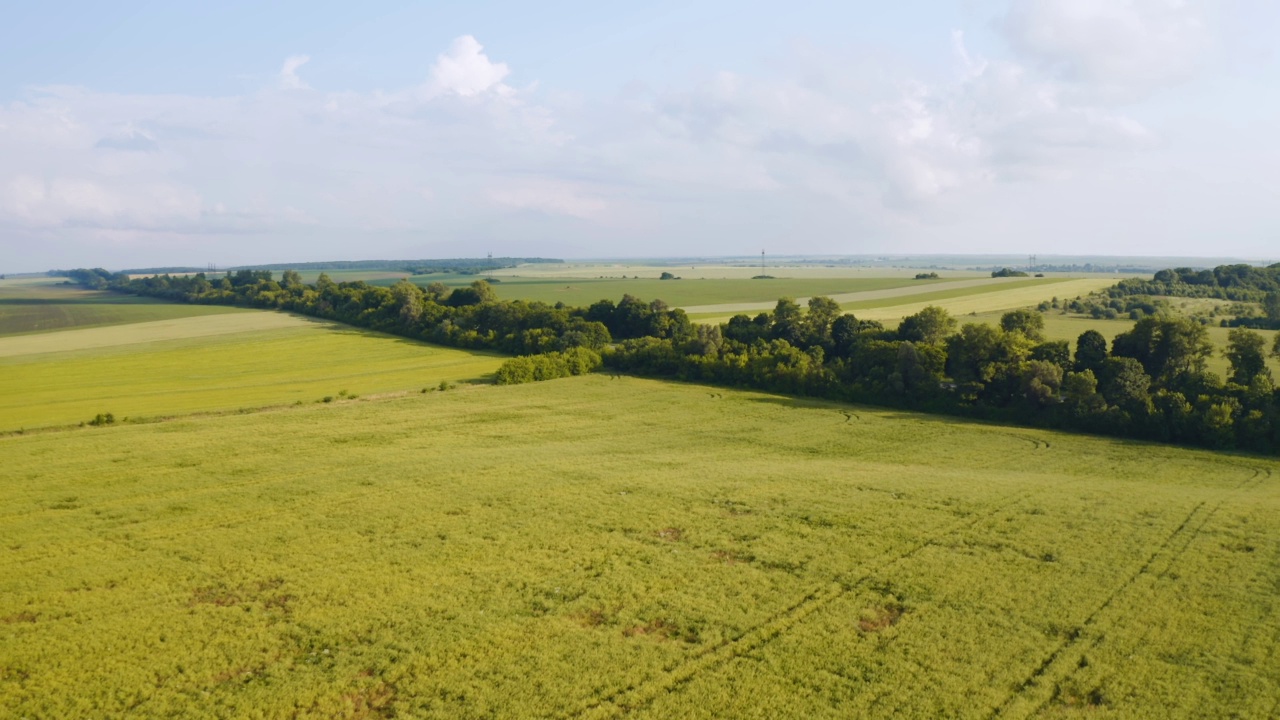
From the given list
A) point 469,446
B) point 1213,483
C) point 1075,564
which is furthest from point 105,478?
point 1213,483

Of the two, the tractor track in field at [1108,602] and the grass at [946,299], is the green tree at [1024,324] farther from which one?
the tractor track in field at [1108,602]

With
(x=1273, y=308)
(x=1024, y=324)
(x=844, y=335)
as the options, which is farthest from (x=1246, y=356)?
(x=1273, y=308)

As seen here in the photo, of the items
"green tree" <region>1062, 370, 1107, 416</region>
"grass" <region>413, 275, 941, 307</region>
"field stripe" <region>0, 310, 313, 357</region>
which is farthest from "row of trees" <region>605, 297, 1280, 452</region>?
"grass" <region>413, 275, 941, 307</region>

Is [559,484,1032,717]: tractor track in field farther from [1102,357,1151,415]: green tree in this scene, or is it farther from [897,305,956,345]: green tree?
[897,305,956,345]: green tree

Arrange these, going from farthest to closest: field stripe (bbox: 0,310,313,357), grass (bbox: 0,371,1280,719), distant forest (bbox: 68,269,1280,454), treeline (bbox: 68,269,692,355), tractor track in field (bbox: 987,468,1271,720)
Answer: field stripe (bbox: 0,310,313,357)
treeline (bbox: 68,269,692,355)
distant forest (bbox: 68,269,1280,454)
grass (bbox: 0,371,1280,719)
tractor track in field (bbox: 987,468,1271,720)

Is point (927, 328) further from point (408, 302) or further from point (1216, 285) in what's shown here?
point (1216, 285)
